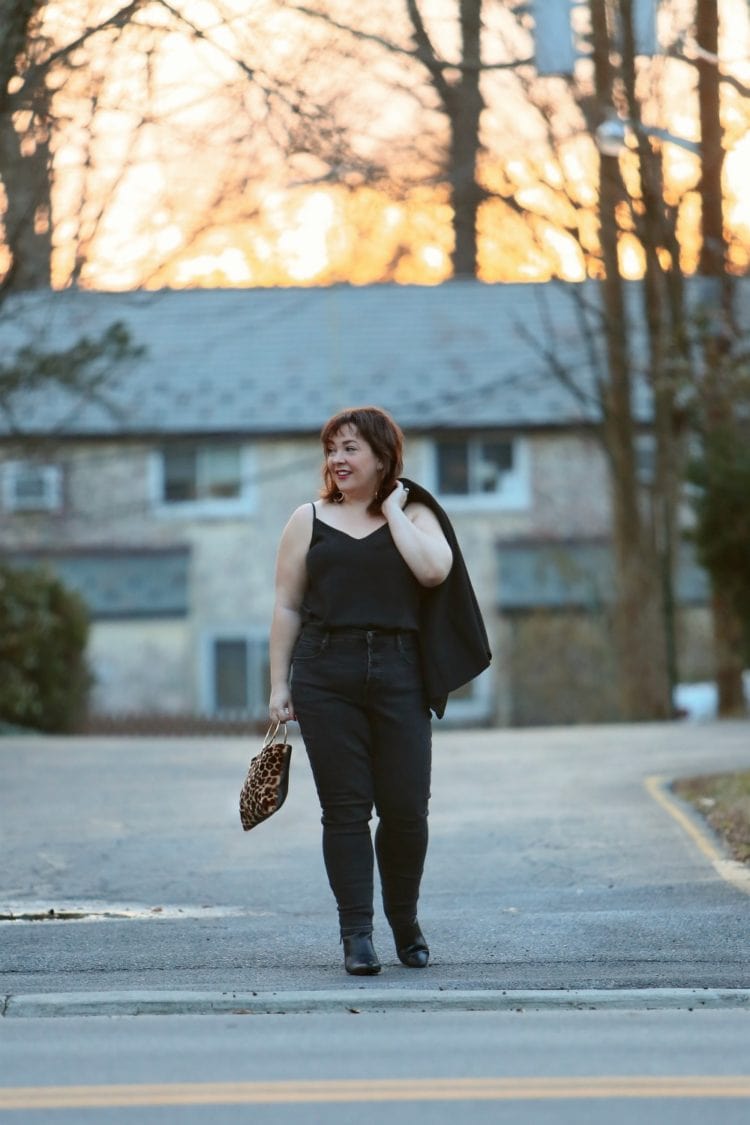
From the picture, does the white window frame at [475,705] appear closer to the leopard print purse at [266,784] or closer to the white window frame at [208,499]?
the white window frame at [208,499]

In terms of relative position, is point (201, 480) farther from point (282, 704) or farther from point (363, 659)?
point (363, 659)

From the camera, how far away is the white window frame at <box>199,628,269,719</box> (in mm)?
36594

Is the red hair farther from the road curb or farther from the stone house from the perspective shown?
the stone house

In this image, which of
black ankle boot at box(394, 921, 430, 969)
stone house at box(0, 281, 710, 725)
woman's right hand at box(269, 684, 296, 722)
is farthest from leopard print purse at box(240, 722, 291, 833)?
stone house at box(0, 281, 710, 725)

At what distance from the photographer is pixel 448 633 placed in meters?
7.60

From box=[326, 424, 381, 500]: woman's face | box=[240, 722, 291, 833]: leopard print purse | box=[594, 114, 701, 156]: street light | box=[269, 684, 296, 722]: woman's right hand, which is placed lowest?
box=[240, 722, 291, 833]: leopard print purse

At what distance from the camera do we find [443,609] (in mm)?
7594

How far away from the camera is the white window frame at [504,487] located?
1459 inches

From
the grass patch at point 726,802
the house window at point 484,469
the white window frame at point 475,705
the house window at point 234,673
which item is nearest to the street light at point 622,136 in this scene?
the grass patch at point 726,802

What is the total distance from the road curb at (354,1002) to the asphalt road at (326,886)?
145 millimetres

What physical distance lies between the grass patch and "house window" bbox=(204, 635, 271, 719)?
75.3 ft

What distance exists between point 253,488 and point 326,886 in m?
27.5

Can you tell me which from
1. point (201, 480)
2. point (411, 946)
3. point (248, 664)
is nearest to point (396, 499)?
point (411, 946)

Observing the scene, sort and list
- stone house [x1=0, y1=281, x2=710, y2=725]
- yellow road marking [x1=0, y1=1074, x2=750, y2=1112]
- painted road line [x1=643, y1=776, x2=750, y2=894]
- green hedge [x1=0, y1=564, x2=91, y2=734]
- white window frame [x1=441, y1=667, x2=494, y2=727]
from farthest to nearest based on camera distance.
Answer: stone house [x1=0, y1=281, x2=710, y2=725], white window frame [x1=441, y1=667, x2=494, y2=727], green hedge [x1=0, y1=564, x2=91, y2=734], painted road line [x1=643, y1=776, x2=750, y2=894], yellow road marking [x1=0, y1=1074, x2=750, y2=1112]
